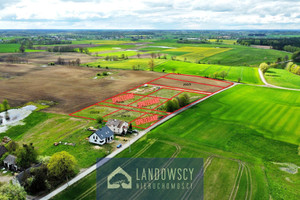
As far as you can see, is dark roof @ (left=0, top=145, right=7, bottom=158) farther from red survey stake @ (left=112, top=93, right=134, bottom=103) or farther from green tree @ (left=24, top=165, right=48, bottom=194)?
red survey stake @ (left=112, top=93, right=134, bottom=103)

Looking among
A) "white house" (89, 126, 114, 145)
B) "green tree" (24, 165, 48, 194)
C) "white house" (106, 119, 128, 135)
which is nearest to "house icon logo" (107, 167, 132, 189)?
"green tree" (24, 165, 48, 194)

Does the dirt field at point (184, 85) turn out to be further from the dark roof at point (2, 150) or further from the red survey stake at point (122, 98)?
the dark roof at point (2, 150)

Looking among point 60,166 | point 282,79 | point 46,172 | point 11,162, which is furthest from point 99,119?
point 282,79

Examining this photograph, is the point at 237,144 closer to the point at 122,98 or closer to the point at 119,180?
the point at 119,180

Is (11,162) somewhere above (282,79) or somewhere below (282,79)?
below

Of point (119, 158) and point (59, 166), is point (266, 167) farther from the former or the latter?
point (59, 166)

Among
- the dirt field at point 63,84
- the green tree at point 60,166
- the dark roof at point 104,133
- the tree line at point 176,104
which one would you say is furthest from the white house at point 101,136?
the tree line at point 176,104
